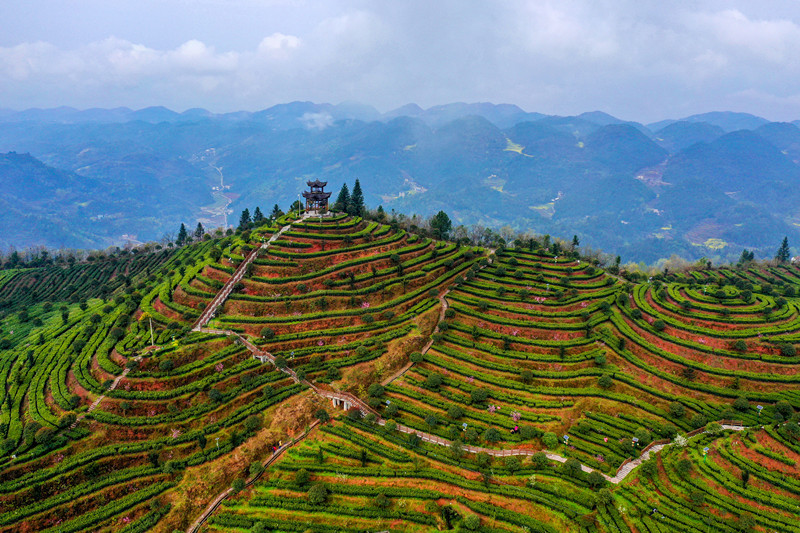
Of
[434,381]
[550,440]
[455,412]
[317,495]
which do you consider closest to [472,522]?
[455,412]

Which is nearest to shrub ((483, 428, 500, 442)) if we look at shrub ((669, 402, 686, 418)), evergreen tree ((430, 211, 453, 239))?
shrub ((669, 402, 686, 418))

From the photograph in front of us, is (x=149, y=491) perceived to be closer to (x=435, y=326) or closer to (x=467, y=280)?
(x=435, y=326)

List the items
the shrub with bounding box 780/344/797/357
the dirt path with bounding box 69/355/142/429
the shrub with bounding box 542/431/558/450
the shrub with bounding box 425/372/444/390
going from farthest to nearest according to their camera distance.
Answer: the shrub with bounding box 780/344/797/357
the shrub with bounding box 425/372/444/390
the shrub with bounding box 542/431/558/450
the dirt path with bounding box 69/355/142/429

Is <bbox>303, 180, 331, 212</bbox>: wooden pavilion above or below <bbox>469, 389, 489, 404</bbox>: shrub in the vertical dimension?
above

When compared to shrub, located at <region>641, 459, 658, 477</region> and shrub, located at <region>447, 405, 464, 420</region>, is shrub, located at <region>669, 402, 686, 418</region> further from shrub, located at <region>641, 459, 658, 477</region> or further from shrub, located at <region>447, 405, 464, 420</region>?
shrub, located at <region>447, 405, 464, 420</region>

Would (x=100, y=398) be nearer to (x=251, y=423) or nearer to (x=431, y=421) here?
(x=251, y=423)

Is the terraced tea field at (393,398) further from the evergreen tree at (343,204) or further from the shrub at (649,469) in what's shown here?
the evergreen tree at (343,204)

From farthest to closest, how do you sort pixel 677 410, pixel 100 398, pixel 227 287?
1. pixel 227 287
2. pixel 677 410
3. pixel 100 398

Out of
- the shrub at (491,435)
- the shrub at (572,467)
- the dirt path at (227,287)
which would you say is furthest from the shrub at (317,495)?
the dirt path at (227,287)

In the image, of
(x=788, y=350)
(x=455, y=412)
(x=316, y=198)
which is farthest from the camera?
(x=316, y=198)
